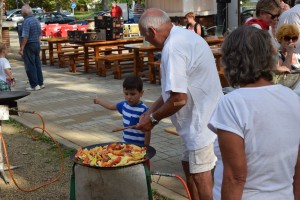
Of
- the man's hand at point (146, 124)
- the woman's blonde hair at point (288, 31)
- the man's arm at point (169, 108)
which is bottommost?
the man's hand at point (146, 124)

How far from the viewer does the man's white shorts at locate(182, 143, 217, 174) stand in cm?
313

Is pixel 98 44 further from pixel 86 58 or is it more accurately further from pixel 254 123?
pixel 254 123

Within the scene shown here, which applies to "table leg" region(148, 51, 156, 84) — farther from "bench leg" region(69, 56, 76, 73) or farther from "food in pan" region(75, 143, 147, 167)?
"food in pan" region(75, 143, 147, 167)

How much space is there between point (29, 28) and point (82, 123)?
149 inches

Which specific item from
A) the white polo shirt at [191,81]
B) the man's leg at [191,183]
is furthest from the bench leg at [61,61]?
the white polo shirt at [191,81]

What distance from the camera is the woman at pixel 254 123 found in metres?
1.77

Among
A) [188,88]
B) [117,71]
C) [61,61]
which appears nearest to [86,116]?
[117,71]

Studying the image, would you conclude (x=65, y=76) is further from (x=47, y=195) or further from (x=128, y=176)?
(x=128, y=176)

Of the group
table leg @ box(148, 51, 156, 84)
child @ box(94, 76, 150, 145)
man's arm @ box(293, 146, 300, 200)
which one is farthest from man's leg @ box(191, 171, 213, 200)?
table leg @ box(148, 51, 156, 84)

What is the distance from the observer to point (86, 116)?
25.0 ft

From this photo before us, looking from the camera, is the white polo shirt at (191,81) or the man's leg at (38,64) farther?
the man's leg at (38,64)

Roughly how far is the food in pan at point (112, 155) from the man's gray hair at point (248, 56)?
126cm

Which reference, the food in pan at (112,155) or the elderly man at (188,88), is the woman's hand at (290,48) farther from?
the food in pan at (112,155)

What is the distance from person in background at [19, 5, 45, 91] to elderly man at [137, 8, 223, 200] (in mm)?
7439
